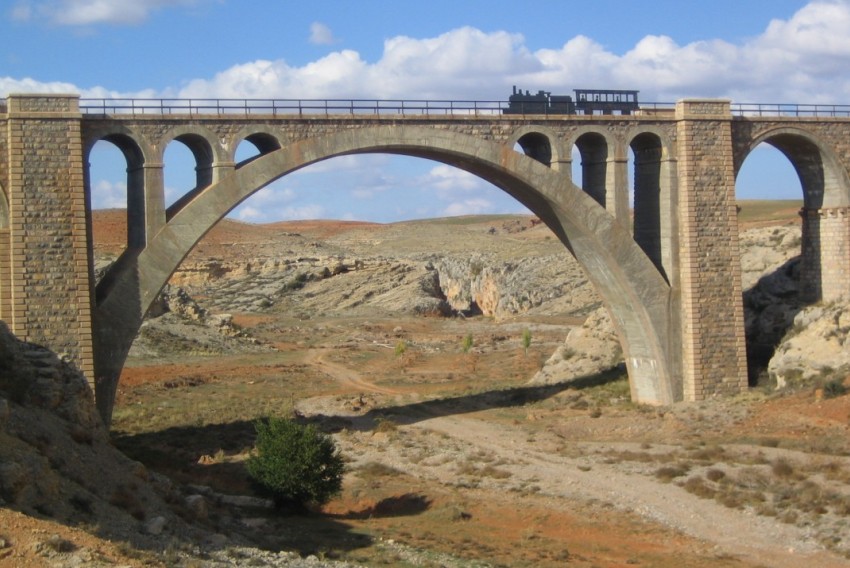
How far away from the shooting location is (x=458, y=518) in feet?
85.7

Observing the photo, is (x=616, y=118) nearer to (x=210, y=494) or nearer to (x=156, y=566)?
(x=210, y=494)

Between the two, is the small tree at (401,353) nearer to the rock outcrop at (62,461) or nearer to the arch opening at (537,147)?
the arch opening at (537,147)

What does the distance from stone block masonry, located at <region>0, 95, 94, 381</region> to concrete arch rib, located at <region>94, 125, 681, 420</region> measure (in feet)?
3.53

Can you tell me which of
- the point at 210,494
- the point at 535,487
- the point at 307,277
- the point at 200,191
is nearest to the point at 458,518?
the point at 535,487

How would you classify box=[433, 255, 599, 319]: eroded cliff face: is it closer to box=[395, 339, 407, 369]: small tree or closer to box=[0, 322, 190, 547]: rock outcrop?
box=[395, 339, 407, 369]: small tree

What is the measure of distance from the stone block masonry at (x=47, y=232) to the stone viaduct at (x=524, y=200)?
0.04 m

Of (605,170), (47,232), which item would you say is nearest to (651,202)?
(605,170)

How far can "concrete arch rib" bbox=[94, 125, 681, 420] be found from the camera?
3238cm

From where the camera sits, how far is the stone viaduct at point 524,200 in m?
31.1

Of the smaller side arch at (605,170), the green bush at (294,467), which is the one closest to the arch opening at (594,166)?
the smaller side arch at (605,170)

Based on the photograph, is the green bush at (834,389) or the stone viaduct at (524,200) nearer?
the stone viaduct at (524,200)

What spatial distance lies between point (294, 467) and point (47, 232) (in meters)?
10.6

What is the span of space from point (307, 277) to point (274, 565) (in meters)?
76.3

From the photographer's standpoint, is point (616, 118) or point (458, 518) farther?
point (616, 118)
